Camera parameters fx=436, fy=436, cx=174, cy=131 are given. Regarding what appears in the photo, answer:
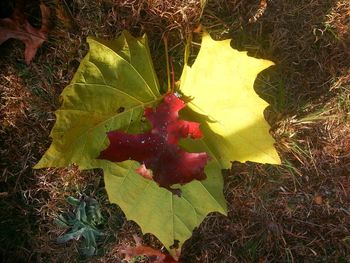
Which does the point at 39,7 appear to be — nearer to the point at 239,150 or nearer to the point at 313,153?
the point at 239,150

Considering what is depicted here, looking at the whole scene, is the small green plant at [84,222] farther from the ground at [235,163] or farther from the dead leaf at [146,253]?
the dead leaf at [146,253]

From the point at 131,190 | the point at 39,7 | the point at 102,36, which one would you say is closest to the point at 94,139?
the point at 131,190

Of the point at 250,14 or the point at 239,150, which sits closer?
the point at 239,150

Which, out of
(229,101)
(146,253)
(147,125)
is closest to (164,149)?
(147,125)

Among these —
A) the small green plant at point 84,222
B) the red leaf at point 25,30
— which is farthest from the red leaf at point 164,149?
the red leaf at point 25,30

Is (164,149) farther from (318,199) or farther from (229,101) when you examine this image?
(318,199)
